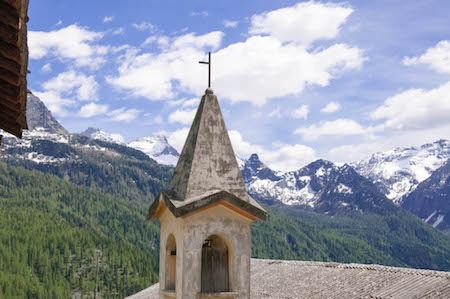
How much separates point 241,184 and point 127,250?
172 m

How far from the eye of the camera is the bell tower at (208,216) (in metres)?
10.9

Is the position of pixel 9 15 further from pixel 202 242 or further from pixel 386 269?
pixel 386 269

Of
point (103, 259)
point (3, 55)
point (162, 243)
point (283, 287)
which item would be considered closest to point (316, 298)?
point (283, 287)

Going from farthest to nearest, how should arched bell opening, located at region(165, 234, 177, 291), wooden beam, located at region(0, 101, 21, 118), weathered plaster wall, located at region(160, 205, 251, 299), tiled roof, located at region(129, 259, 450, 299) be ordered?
tiled roof, located at region(129, 259, 450, 299)
arched bell opening, located at region(165, 234, 177, 291)
weathered plaster wall, located at region(160, 205, 251, 299)
wooden beam, located at region(0, 101, 21, 118)

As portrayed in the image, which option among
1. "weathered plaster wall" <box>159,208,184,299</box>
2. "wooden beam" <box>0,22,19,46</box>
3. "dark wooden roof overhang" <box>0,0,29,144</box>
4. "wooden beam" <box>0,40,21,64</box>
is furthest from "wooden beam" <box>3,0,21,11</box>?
"weathered plaster wall" <box>159,208,184,299</box>

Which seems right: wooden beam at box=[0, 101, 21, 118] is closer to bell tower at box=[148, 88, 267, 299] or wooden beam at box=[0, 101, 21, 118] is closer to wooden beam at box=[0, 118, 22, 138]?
wooden beam at box=[0, 118, 22, 138]

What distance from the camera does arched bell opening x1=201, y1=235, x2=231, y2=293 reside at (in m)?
11.4

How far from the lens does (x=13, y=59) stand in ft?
20.1

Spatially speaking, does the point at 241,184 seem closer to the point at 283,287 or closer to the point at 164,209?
the point at 164,209

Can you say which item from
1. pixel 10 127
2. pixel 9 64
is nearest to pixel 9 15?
pixel 9 64

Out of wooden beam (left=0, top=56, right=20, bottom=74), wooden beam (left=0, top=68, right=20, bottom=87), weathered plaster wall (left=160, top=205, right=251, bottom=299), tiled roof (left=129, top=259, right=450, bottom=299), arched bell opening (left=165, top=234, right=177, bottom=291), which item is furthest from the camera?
tiled roof (left=129, top=259, right=450, bottom=299)

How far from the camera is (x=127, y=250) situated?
177 m

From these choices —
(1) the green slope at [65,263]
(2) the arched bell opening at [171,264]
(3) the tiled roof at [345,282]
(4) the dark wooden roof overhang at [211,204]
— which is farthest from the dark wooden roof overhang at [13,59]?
(1) the green slope at [65,263]

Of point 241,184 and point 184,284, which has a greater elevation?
point 241,184
